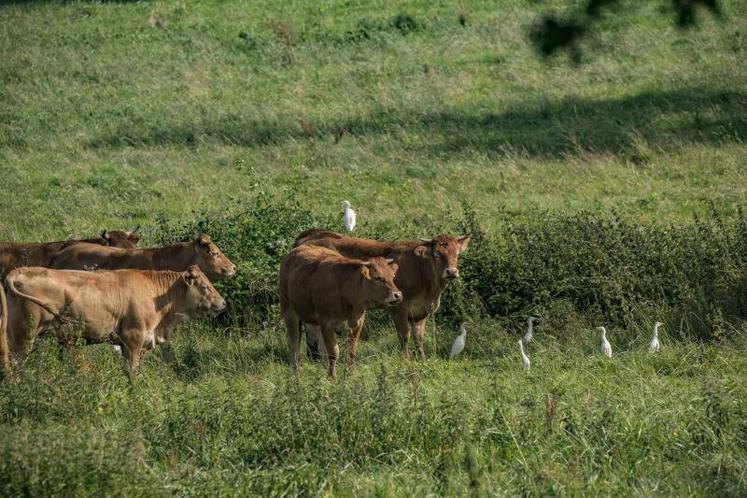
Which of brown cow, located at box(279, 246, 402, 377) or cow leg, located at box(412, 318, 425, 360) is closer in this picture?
brown cow, located at box(279, 246, 402, 377)

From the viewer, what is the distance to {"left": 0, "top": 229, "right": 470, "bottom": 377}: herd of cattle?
42.7ft

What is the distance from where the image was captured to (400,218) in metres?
19.9

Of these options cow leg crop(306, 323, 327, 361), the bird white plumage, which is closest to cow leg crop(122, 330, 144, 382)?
cow leg crop(306, 323, 327, 361)

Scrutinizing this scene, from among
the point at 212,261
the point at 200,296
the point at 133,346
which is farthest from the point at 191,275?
the point at 212,261

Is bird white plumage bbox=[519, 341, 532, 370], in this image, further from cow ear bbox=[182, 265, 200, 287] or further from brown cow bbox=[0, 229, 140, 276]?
brown cow bbox=[0, 229, 140, 276]

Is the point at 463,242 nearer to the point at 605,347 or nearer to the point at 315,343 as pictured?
the point at 315,343

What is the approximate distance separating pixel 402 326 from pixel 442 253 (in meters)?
0.93

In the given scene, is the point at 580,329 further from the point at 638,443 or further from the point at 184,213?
the point at 184,213

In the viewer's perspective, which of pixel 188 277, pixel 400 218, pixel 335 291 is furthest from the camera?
pixel 400 218

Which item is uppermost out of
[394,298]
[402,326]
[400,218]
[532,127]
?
[394,298]

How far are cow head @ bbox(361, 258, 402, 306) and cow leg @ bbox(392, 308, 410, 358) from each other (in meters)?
0.80

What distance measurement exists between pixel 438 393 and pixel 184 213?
1012 cm

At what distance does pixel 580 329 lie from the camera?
14.1 m

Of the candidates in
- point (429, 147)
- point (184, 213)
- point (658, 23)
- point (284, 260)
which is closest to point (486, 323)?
point (284, 260)
